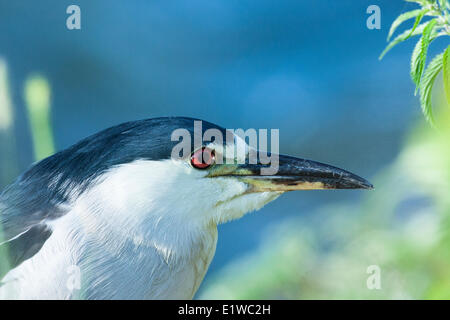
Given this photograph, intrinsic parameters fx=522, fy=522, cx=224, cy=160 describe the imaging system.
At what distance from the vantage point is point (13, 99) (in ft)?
3.86

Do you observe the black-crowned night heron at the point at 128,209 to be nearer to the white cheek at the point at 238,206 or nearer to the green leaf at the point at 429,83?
the white cheek at the point at 238,206

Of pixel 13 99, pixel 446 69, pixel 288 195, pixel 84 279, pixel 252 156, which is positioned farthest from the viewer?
pixel 288 195

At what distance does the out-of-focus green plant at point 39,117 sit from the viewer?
0.99 meters

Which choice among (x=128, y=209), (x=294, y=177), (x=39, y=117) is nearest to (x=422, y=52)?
(x=294, y=177)

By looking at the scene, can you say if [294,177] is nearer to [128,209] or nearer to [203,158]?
[203,158]

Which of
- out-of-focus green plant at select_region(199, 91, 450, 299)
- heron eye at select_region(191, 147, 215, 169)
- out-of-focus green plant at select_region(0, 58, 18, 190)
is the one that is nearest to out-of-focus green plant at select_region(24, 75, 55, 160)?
out-of-focus green plant at select_region(0, 58, 18, 190)

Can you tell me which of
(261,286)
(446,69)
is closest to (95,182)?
(261,286)

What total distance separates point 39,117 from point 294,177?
512mm

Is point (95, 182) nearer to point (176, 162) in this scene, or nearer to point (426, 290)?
point (176, 162)

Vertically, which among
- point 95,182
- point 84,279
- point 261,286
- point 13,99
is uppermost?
point 13,99

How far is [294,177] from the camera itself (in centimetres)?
90

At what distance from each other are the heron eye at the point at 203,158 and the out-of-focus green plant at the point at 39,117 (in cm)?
28

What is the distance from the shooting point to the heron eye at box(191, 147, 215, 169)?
864 mm
